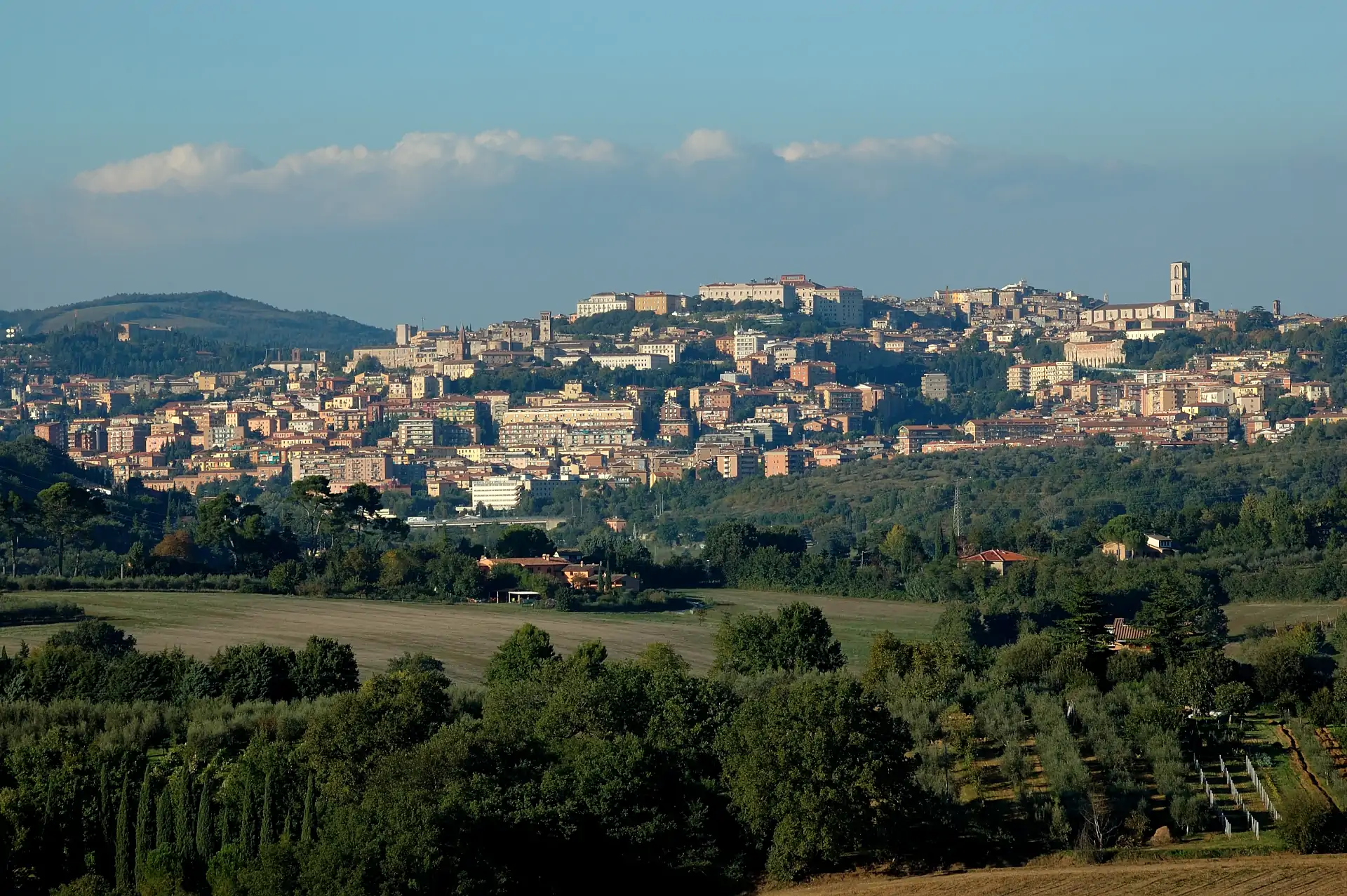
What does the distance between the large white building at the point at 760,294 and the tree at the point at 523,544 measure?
396ft

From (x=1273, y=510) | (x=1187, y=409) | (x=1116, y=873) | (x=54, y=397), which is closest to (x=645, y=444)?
(x=1187, y=409)

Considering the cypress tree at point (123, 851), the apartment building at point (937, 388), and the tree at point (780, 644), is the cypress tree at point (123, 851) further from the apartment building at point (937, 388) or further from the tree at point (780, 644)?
the apartment building at point (937, 388)

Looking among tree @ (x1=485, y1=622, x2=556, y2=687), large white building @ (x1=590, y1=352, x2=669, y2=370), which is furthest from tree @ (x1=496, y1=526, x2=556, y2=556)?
large white building @ (x1=590, y1=352, x2=669, y2=370)

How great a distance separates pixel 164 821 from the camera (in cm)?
2431

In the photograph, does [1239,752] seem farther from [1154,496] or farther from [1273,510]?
[1154,496]

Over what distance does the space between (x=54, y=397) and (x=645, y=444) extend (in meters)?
54.9

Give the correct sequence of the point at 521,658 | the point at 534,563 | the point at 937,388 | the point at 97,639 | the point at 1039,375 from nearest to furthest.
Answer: the point at 521,658, the point at 97,639, the point at 534,563, the point at 1039,375, the point at 937,388

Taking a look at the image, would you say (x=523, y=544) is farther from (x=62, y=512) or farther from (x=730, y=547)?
(x=62, y=512)

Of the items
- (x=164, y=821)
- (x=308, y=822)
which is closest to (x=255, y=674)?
(x=164, y=821)

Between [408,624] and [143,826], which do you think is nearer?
[143,826]

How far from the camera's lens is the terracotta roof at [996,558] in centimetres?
6538

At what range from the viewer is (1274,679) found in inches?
1316

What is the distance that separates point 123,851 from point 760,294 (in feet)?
563

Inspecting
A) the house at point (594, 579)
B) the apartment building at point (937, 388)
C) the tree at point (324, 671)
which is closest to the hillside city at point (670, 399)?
the apartment building at point (937, 388)
